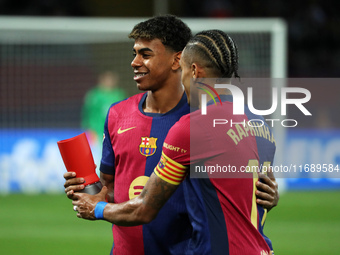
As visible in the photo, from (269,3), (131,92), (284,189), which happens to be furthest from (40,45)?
(269,3)

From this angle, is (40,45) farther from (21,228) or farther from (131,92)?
(21,228)

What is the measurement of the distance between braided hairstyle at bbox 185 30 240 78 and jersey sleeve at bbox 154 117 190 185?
13.5 inches

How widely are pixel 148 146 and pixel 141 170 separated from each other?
16 cm

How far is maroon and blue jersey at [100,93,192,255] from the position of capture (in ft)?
12.5

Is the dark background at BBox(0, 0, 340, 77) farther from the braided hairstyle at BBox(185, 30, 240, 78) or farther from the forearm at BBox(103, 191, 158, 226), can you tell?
the forearm at BBox(103, 191, 158, 226)

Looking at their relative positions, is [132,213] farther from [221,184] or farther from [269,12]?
[269,12]

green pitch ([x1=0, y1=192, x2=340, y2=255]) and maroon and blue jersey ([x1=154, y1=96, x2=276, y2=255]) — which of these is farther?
green pitch ([x1=0, y1=192, x2=340, y2=255])

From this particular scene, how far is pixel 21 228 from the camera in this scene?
29.6ft

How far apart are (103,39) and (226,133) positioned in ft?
31.8

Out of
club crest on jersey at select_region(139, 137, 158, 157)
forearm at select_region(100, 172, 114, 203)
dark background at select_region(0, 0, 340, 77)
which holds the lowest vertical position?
forearm at select_region(100, 172, 114, 203)

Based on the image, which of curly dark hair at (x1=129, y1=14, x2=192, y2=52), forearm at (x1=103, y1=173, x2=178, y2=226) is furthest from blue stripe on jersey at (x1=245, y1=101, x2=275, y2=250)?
curly dark hair at (x1=129, y1=14, x2=192, y2=52)

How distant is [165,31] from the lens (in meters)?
4.04

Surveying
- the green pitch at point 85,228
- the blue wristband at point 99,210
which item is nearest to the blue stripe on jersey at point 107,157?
the blue wristband at point 99,210

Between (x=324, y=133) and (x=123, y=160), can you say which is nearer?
(x=123, y=160)
